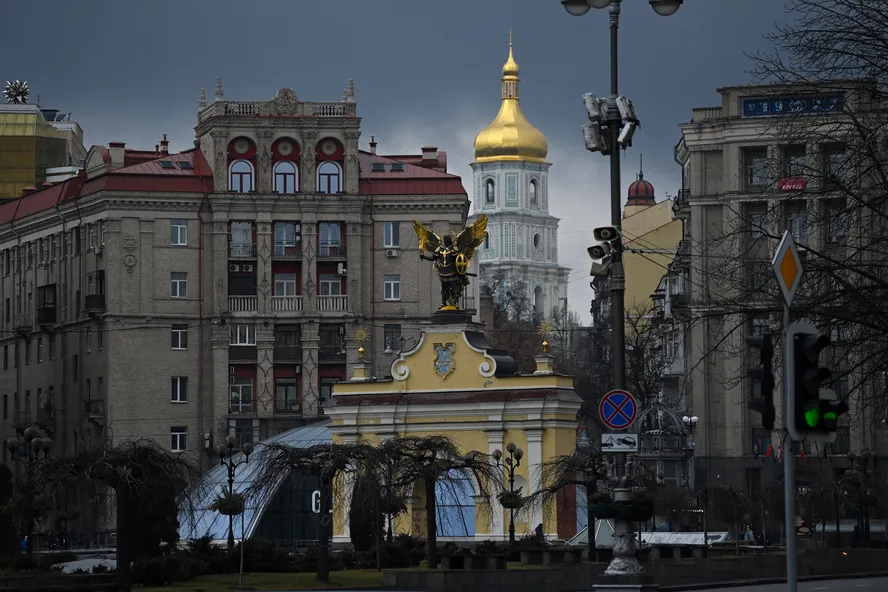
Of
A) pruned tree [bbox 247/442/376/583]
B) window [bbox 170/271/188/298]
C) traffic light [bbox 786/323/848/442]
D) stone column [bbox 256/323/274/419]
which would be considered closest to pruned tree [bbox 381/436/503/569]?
pruned tree [bbox 247/442/376/583]

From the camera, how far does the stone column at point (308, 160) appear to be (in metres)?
114

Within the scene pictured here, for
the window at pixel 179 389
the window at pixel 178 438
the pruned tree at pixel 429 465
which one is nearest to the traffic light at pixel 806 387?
the pruned tree at pixel 429 465

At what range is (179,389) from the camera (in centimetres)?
11288

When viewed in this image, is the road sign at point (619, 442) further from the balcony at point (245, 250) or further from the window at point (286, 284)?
the window at point (286, 284)

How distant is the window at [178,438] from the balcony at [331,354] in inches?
330

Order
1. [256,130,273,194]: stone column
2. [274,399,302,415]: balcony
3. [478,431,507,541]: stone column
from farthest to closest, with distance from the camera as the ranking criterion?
[256,130,273,194]: stone column, [274,399,302,415]: balcony, [478,431,507,541]: stone column

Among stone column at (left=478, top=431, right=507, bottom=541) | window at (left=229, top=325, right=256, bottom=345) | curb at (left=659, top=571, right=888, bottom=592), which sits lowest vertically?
curb at (left=659, top=571, right=888, bottom=592)

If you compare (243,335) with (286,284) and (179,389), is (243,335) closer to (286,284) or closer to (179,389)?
(286,284)

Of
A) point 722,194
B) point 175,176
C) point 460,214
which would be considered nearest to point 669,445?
point 722,194

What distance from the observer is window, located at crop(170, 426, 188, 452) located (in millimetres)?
111312

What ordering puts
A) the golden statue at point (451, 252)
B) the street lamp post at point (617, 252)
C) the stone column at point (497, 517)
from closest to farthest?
the street lamp post at point (617, 252), the stone column at point (497, 517), the golden statue at point (451, 252)

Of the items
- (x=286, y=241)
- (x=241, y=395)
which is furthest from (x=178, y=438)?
(x=286, y=241)

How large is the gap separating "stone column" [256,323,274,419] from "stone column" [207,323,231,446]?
164 centimetres

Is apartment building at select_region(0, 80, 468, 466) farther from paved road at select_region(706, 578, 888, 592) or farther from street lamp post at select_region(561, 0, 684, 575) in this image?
street lamp post at select_region(561, 0, 684, 575)
